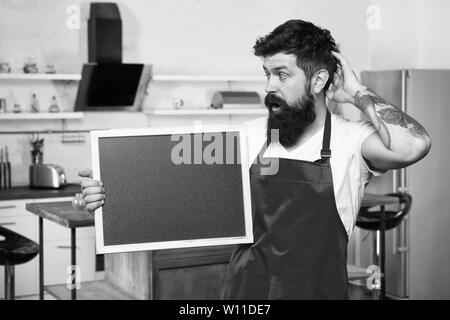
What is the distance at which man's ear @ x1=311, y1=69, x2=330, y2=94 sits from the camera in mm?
2312

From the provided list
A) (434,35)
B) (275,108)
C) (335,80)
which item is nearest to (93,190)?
(275,108)

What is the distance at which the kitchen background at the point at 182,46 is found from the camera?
633cm

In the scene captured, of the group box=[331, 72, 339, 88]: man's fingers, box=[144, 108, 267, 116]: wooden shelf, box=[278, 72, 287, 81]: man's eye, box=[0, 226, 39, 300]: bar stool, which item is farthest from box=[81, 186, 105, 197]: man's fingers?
box=[144, 108, 267, 116]: wooden shelf

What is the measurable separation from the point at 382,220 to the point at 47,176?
260 cm

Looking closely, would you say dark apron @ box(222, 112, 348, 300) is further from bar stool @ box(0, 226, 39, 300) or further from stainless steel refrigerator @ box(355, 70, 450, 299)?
stainless steel refrigerator @ box(355, 70, 450, 299)

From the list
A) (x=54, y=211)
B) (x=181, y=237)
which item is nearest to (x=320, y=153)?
(x=181, y=237)

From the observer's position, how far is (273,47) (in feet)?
7.45

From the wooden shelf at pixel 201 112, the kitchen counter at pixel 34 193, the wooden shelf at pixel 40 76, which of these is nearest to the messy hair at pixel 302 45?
the kitchen counter at pixel 34 193

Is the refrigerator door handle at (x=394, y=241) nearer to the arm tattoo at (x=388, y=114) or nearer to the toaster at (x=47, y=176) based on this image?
the toaster at (x=47, y=176)

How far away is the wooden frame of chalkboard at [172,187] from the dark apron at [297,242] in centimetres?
13

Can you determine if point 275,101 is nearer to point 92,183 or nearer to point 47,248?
point 92,183

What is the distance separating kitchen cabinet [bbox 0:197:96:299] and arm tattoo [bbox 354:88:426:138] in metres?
3.90

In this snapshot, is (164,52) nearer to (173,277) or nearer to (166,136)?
(173,277)
